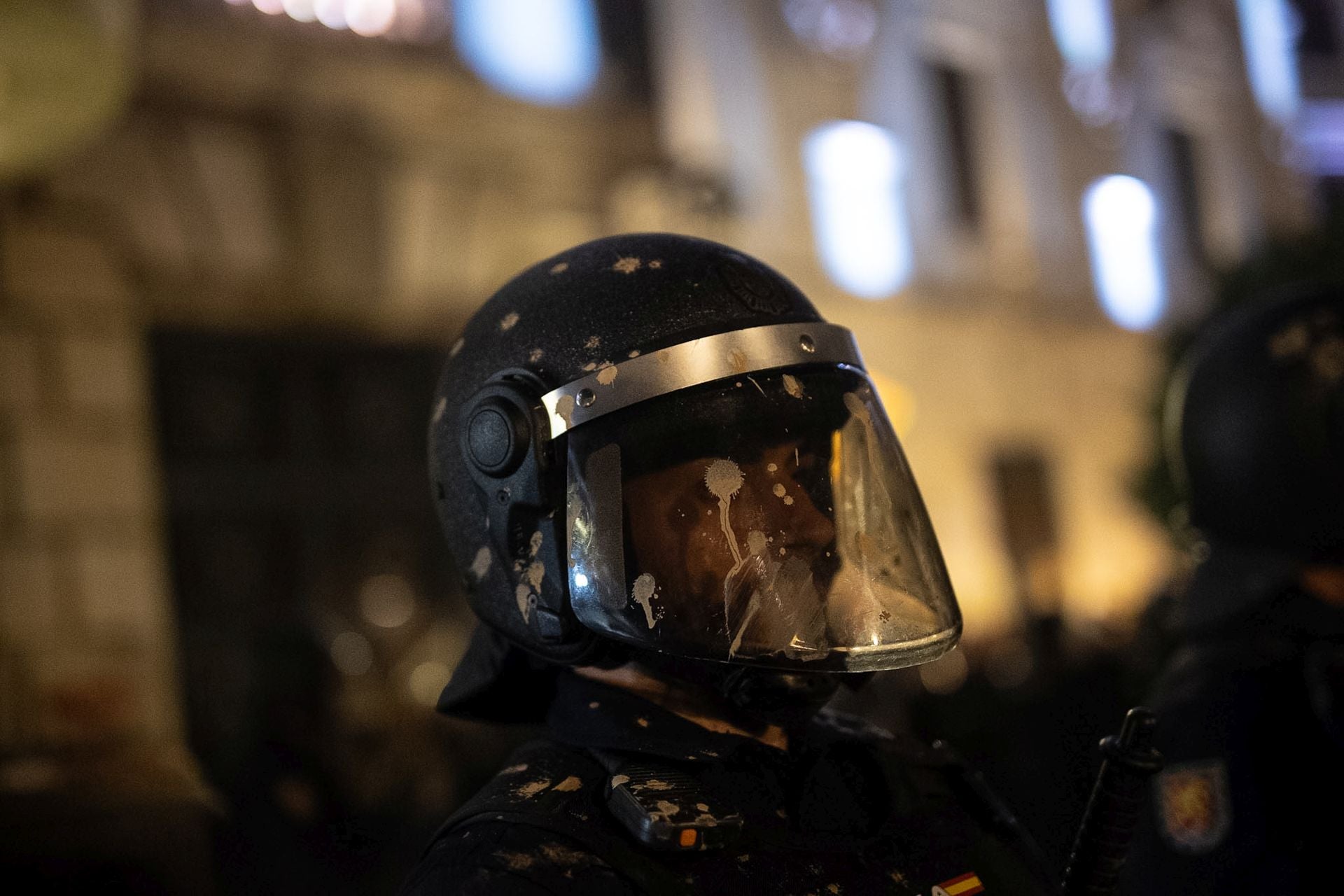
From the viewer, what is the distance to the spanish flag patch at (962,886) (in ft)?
4.15

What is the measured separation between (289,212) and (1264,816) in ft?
19.0

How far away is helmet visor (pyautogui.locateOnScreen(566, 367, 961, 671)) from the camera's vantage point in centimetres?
125

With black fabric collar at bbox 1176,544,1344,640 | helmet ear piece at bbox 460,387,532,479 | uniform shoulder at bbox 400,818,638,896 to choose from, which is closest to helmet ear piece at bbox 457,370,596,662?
helmet ear piece at bbox 460,387,532,479

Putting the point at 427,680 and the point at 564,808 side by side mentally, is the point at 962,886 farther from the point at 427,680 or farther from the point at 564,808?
the point at 427,680

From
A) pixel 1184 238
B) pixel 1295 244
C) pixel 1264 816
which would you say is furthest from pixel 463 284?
pixel 1184 238

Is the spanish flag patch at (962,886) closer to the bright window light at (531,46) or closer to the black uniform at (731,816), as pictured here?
the black uniform at (731,816)

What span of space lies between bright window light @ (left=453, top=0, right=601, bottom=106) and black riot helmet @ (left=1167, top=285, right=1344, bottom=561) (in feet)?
19.5

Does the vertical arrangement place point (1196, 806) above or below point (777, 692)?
below

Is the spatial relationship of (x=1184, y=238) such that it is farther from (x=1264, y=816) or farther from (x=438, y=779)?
(x=1264, y=816)

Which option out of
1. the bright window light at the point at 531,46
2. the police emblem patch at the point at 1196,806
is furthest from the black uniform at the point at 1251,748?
the bright window light at the point at 531,46

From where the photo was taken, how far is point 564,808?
115 cm

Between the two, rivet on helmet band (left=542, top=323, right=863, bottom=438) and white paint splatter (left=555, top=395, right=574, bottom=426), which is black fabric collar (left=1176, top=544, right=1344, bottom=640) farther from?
white paint splatter (left=555, top=395, right=574, bottom=426)

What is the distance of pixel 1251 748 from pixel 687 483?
1189mm

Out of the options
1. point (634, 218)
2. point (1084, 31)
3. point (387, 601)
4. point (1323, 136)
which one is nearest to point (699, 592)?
point (387, 601)
